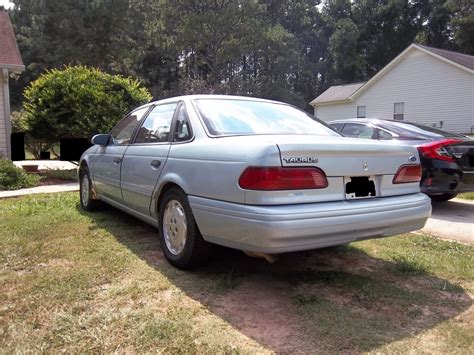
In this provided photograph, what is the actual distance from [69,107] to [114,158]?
6.59 metres

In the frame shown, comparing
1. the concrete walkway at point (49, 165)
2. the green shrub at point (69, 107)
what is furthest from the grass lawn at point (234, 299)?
the concrete walkway at point (49, 165)

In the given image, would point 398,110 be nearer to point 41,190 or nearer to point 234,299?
point 41,190

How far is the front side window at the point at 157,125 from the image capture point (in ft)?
13.3

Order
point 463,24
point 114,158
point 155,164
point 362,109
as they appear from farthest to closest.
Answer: point 463,24 → point 362,109 → point 114,158 → point 155,164

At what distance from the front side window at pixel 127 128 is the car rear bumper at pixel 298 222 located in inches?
70.8

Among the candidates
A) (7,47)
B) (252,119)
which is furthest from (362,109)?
(252,119)

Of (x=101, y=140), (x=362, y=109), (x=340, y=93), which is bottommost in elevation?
(x=101, y=140)

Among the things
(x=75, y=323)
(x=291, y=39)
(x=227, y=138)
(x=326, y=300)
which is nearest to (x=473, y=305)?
(x=326, y=300)

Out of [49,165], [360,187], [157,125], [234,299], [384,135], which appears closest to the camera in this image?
[234,299]

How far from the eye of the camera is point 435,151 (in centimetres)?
584

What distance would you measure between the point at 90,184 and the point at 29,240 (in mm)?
1345

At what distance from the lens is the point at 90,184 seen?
5758mm

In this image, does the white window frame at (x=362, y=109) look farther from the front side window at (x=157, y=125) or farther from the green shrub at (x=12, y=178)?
the front side window at (x=157, y=125)

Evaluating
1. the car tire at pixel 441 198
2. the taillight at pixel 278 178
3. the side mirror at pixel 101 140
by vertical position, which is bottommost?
the car tire at pixel 441 198
